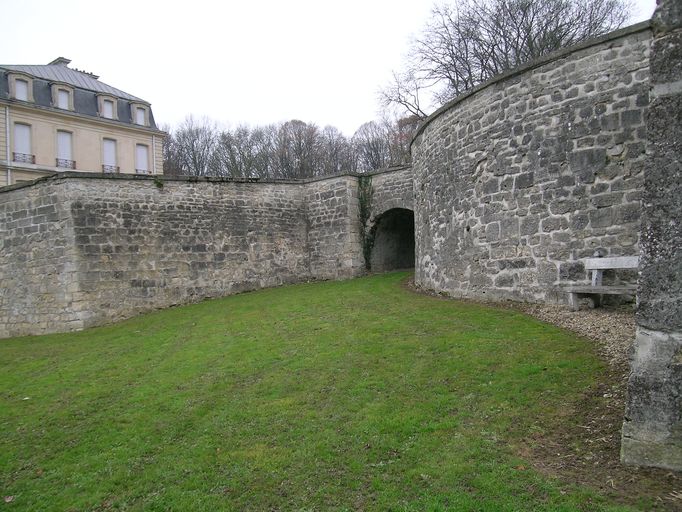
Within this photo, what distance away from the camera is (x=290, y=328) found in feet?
28.3

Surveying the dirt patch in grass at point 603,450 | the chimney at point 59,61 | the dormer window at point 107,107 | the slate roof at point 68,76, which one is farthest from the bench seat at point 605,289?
the chimney at point 59,61

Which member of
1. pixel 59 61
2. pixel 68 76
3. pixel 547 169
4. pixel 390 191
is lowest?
pixel 547 169

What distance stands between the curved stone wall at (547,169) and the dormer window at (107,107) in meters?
A: 26.0

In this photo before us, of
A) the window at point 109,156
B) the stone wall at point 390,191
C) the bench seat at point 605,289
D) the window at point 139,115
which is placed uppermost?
the window at point 139,115

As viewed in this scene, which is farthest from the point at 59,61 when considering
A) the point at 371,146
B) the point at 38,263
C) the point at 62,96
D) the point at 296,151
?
the point at 38,263

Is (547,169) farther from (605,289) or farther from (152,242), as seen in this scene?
(152,242)

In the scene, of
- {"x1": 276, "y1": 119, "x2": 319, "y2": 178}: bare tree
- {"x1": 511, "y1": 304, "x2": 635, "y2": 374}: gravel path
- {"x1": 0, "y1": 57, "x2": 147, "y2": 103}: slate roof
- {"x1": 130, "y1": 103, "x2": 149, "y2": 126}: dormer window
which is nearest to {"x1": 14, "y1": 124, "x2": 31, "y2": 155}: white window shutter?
{"x1": 0, "y1": 57, "x2": 147, "y2": 103}: slate roof

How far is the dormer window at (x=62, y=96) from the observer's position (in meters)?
27.2

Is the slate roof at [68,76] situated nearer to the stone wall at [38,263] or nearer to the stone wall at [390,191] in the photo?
the stone wall at [38,263]

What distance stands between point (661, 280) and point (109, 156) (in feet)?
102

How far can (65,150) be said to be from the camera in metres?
27.4

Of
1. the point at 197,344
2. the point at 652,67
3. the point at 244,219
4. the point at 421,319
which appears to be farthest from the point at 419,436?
the point at 244,219

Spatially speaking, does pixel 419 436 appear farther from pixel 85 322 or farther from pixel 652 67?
pixel 85 322

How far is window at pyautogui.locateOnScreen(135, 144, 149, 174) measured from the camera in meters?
30.8
